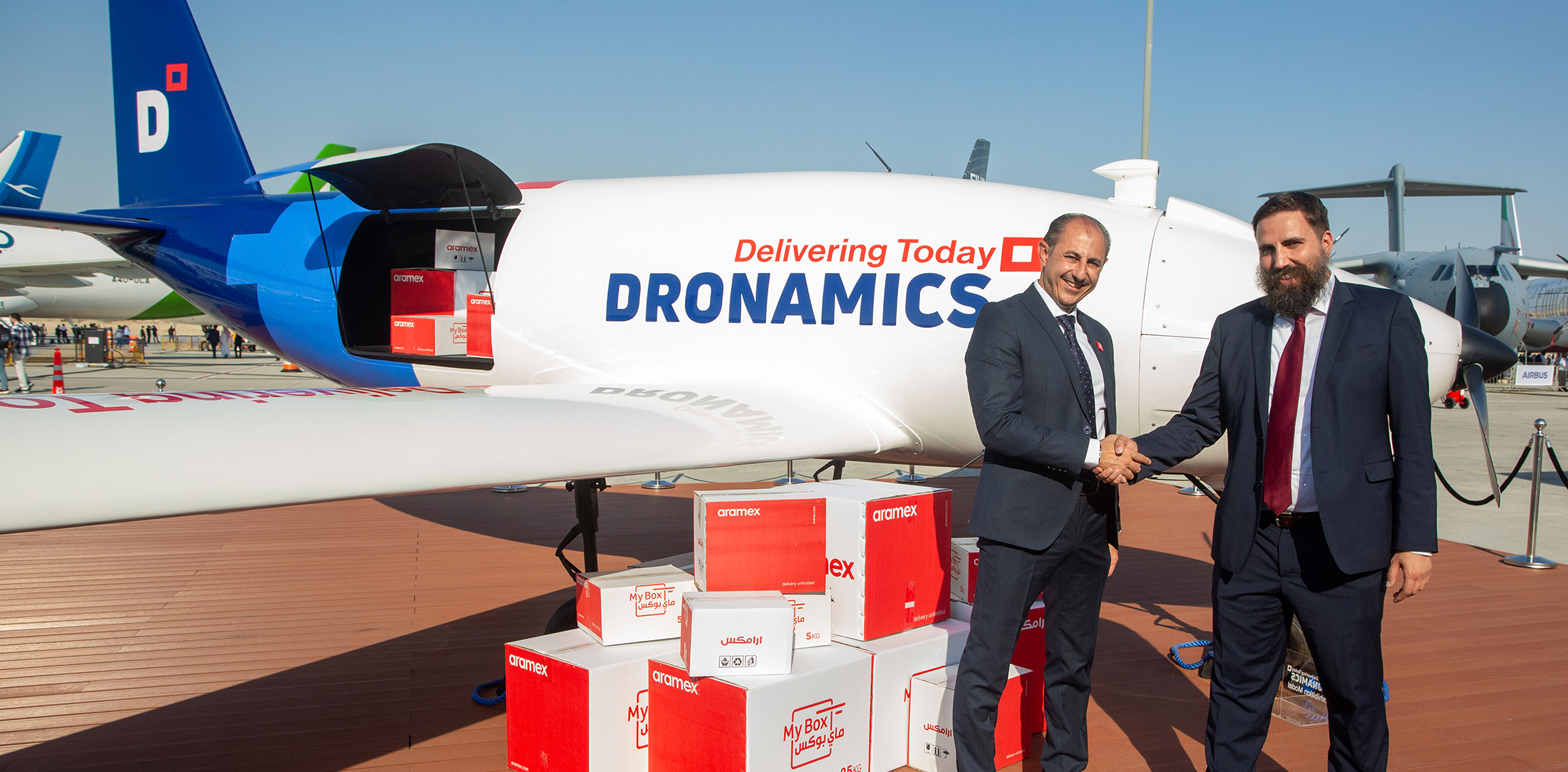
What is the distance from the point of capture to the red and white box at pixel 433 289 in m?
5.40

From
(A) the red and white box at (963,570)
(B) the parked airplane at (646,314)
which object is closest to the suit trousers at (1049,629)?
(B) the parked airplane at (646,314)

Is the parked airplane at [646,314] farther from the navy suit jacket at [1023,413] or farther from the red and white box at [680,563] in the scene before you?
the red and white box at [680,563]

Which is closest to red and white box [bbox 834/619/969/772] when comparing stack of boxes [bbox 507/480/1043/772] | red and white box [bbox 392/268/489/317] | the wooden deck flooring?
stack of boxes [bbox 507/480/1043/772]

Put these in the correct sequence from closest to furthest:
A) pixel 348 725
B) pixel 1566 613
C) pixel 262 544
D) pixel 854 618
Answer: pixel 854 618 → pixel 348 725 → pixel 1566 613 → pixel 262 544

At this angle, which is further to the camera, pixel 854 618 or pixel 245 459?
pixel 854 618

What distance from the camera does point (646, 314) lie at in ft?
15.2

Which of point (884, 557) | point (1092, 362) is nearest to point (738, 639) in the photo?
point (884, 557)

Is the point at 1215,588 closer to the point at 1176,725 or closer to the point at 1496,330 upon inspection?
the point at 1176,725

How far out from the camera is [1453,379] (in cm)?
382

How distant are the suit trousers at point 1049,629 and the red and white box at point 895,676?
508 millimetres

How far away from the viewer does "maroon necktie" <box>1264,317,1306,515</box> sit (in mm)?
2395

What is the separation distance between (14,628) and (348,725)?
278 cm

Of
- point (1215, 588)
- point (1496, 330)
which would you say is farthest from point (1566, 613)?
point (1496, 330)

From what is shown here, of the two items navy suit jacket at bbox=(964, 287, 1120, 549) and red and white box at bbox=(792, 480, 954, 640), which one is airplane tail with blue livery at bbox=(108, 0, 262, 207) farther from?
navy suit jacket at bbox=(964, 287, 1120, 549)
